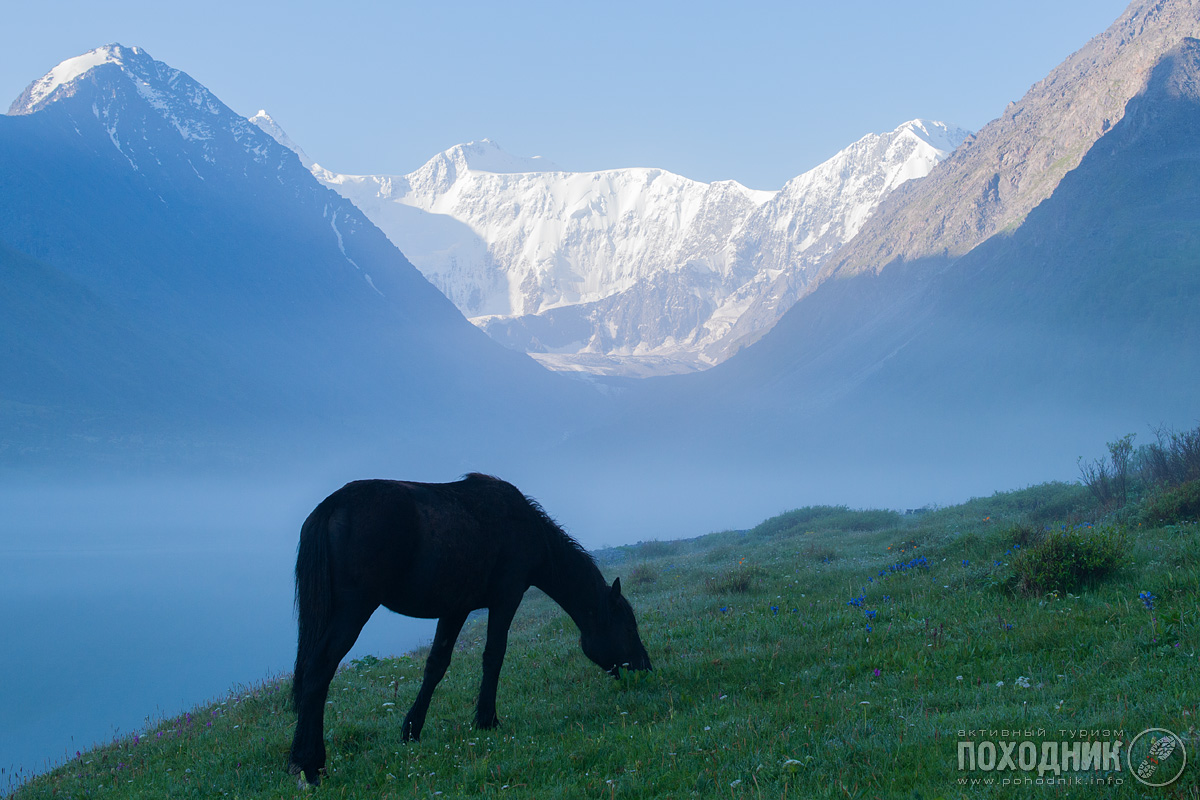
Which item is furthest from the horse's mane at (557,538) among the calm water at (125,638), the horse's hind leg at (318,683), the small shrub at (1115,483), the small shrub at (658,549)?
the small shrub at (658,549)

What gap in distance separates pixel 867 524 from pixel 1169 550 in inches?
1079

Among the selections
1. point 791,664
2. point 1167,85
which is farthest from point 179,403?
point 1167,85

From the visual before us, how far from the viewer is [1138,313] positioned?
13112cm

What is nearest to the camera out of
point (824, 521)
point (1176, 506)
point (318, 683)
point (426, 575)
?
point (318, 683)

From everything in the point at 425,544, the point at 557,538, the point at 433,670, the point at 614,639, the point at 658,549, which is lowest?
the point at 658,549

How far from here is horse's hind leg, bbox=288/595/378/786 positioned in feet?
24.3

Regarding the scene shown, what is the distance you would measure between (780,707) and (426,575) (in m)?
4.07

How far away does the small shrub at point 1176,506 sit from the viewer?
14758 mm

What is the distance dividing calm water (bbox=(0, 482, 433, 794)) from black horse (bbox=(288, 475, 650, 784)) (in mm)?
7340

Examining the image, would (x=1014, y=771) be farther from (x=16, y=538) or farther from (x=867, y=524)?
(x=16, y=538)

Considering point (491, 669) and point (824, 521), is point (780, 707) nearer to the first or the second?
point (491, 669)

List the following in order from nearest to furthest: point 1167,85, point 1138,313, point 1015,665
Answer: point 1015,665, point 1138,313, point 1167,85

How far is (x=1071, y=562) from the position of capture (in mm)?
10008

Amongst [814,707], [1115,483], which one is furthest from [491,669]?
[1115,483]
